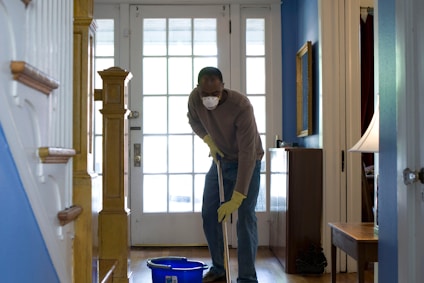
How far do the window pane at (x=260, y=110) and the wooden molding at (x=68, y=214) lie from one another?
10.3ft

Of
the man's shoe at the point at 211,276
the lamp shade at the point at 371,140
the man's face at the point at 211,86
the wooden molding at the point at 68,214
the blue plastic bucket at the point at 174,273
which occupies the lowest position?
the man's shoe at the point at 211,276

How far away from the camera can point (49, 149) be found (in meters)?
1.30

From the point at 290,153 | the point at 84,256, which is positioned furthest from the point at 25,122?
the point at 290,153

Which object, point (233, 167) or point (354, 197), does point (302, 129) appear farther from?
point (233, 167)

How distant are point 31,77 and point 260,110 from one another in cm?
360

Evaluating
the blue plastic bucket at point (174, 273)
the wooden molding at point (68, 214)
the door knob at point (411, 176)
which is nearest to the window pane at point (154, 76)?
the blue plastic bucket at point (174, 273)

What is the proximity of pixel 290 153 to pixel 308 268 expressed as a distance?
2.62 ft

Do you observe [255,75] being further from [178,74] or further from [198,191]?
[198,191]

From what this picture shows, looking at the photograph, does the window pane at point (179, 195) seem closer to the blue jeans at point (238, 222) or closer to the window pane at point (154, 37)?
the window pane at point (154, 37)

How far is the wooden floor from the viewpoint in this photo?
347 cm

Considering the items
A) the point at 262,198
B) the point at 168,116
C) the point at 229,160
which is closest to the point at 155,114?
the point at 168,116

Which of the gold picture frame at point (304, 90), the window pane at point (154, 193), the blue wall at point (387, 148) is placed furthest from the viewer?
the window pane at point (154, 193)

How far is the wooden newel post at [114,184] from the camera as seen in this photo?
9.31 ft

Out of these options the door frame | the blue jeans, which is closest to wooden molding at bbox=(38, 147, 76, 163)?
the blue jeans
